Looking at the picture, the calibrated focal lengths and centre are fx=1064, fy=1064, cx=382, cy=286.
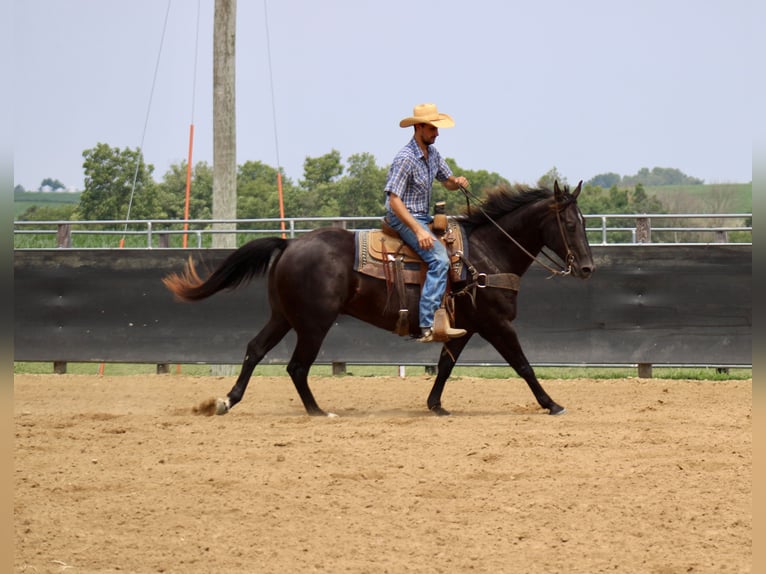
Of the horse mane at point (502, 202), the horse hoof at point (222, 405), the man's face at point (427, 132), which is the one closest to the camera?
the man's face at point (427, 132)

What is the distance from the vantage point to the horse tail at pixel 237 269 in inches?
366

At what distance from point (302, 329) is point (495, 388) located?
119 inches

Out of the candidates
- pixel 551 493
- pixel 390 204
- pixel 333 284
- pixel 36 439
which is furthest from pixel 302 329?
pixel 551 493

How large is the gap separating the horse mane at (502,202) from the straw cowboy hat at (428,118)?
0.95 metres

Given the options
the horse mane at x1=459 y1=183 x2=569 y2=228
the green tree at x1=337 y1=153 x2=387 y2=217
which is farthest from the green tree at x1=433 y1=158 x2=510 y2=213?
the horse mane at x1=459 y1=183 x2=569 y2=228

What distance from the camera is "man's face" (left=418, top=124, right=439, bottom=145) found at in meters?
8.87

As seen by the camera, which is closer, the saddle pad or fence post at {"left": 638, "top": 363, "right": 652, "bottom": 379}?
the saddle pad

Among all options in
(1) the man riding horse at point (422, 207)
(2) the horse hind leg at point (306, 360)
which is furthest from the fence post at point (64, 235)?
(1) the man riding horse at point (422, 207)

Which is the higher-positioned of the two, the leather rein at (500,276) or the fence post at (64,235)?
the fence post at (64,235)

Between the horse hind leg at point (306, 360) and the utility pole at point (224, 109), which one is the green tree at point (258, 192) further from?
the horse hind leg at point (306, 360)

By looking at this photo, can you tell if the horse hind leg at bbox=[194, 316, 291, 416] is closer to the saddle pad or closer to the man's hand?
the saddle pad

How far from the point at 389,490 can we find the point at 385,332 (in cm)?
607

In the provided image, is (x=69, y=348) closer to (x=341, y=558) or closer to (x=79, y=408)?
(x=79, y=408)

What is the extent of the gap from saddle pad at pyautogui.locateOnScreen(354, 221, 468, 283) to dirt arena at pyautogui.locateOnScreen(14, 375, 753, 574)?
123cm
